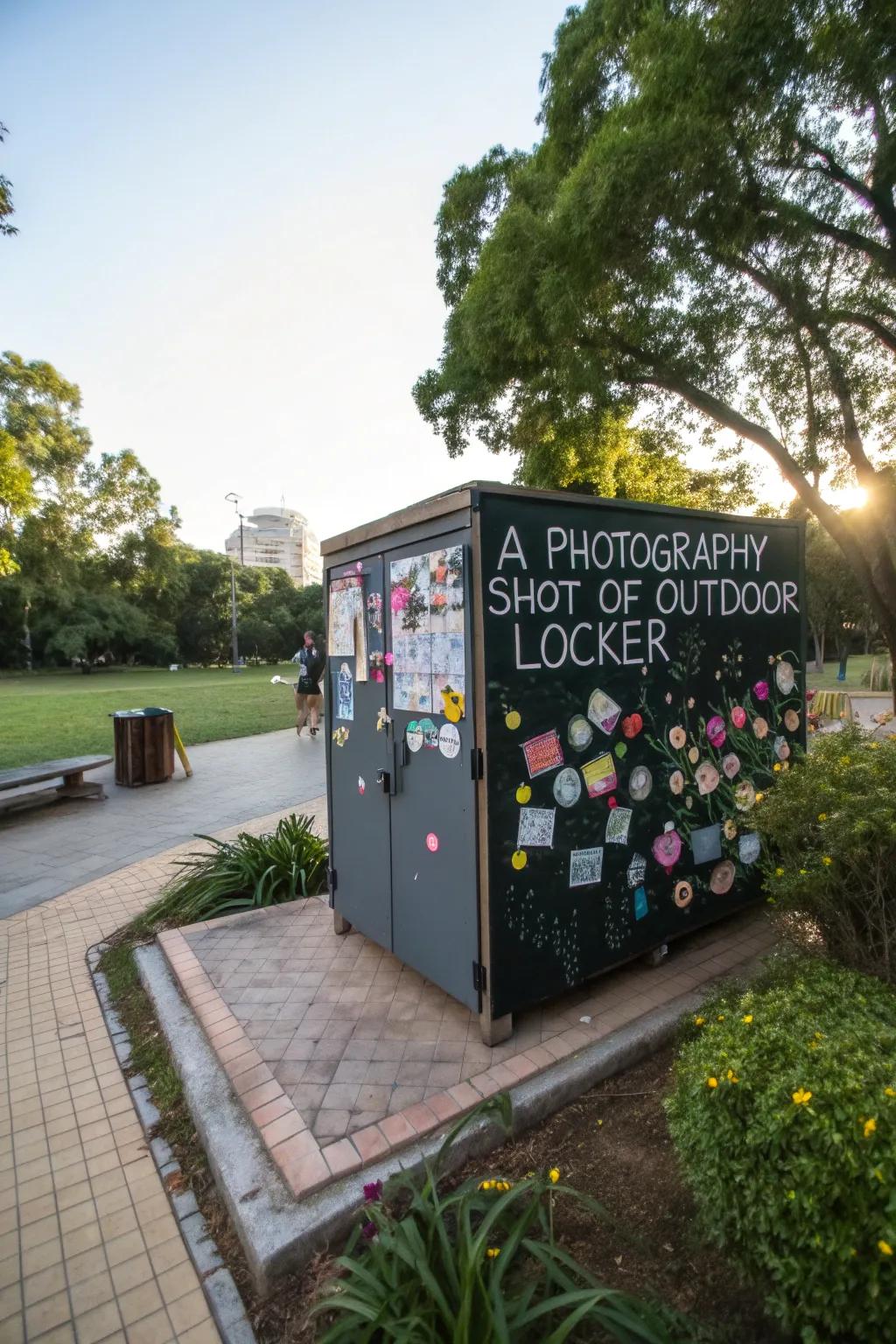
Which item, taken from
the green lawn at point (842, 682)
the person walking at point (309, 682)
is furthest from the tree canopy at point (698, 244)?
the green lawn at point (842, 682)

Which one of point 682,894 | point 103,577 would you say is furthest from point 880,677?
point 103,577

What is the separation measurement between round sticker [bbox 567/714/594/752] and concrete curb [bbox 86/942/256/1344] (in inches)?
84.3

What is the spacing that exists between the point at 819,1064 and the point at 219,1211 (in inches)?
78.7

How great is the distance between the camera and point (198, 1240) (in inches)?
83.2

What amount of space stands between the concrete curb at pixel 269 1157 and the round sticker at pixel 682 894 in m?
0.40

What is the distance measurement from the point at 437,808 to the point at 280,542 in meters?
151

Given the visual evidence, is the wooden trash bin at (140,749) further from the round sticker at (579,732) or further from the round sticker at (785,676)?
the round sticker at (785,676)

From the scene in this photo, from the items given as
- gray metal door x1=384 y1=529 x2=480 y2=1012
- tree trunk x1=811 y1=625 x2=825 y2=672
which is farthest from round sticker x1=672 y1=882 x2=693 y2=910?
tree trunk x1=811 y1=625 x2=825 y2=672

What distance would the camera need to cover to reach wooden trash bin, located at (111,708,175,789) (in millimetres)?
8906

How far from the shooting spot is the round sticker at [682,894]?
11.0 ft

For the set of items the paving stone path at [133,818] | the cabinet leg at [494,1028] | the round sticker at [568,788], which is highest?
the round sticker at [568,788]

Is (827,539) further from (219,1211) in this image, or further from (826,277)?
(219,1211)

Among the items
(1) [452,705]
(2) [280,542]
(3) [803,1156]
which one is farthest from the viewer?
(2) [280,542]

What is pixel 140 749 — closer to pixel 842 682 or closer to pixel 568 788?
pixel 568 788
